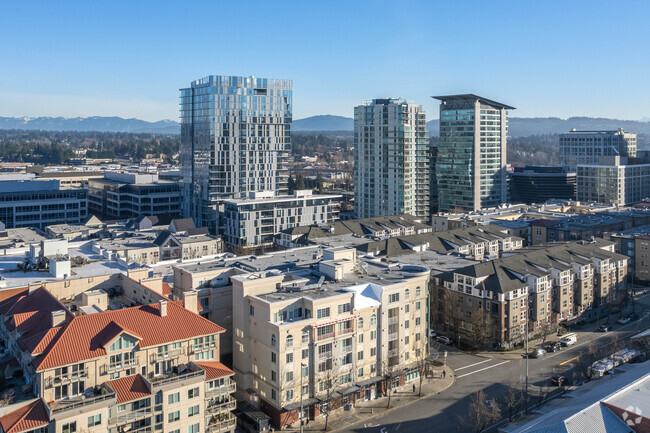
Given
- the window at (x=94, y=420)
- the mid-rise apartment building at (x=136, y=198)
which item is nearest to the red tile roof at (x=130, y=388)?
the window at (x=94, y=420)

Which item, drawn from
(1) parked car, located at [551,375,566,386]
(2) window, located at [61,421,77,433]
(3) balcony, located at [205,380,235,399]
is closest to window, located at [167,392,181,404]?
(3) balcony, located at [205,380,235,399]

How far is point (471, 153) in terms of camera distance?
9488 centimetres

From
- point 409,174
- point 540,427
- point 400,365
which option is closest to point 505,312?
point 400,365

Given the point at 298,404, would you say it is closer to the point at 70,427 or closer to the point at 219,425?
the point at 219,425

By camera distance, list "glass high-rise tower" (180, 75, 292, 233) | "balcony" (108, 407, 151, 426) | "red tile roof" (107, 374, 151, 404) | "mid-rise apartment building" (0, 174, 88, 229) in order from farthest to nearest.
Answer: "glass high-rise tower" (180, 75, 292, 233)
"mid-rise apartment building" (0, 174, 88, 229)
"red tile roof" (107, 374, 151, 404)
"balcony" (108, 407, 151, 426)

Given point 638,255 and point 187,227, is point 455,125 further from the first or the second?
point 187,227

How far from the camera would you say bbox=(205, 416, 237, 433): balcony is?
88.6ft

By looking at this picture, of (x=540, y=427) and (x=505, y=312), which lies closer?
(x=540, y=427)

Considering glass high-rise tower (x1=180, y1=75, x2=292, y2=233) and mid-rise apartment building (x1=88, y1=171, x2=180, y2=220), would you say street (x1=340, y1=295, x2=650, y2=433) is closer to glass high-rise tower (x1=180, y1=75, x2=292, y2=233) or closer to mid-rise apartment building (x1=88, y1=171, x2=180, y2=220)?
glass high-rise tower (x1=180, y1=75, x2=292, y2=233)

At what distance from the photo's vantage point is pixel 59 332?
25.8 metres

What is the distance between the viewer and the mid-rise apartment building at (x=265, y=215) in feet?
234

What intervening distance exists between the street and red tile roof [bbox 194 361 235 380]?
680 centimetres

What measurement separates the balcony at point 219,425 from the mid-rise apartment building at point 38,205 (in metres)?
63.3

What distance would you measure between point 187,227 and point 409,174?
3559 centimetres
